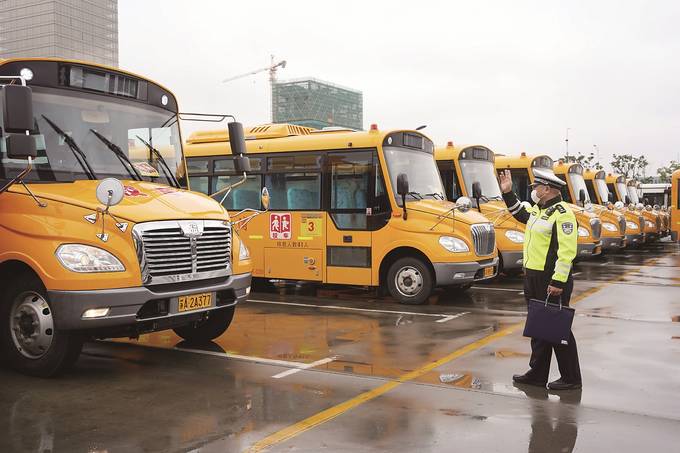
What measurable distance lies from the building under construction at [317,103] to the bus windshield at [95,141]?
8936 centimetres

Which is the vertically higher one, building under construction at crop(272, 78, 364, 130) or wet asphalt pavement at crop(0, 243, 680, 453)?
building under construction at crop(272, 78, 364, 130)

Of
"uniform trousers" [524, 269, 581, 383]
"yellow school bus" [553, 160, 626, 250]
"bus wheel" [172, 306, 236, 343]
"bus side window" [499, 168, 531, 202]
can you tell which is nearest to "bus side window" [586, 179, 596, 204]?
"yellow school bus" [553, 160, 626, 250]

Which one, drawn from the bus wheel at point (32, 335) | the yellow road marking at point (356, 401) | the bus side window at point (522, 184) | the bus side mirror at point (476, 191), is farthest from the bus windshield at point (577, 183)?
the bus wheel at point (32, 335)

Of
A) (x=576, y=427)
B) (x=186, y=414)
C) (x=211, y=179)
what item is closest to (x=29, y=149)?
(x=186, y=414)

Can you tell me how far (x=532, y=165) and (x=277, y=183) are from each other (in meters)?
6.86

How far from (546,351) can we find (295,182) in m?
6.91

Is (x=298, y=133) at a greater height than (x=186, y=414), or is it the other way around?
(x=298, y=133)

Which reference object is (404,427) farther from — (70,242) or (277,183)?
(277,183)

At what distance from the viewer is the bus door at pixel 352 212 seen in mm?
11297

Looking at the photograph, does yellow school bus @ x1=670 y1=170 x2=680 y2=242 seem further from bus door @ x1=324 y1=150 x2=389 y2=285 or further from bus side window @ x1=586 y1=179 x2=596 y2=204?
bus door @ x1=324 y1=150 x2=389 y2=285

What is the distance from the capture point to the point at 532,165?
16219mm

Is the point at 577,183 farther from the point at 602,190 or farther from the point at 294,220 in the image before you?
the point at 294,220

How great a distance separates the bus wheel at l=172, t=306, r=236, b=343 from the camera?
7.69m

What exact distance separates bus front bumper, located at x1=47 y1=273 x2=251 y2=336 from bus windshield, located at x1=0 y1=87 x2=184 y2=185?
1.35m
